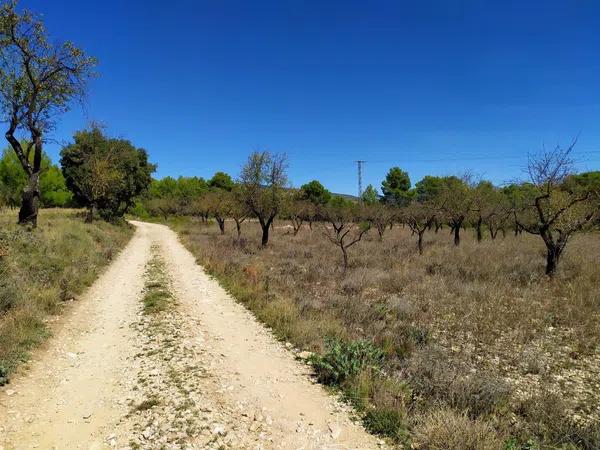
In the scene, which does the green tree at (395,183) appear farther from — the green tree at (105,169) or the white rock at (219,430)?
the white rock at (219,430)

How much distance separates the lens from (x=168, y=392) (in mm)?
5598

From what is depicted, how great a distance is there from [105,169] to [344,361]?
33.3 meters

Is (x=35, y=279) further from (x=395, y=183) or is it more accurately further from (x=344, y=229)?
(x=395, y=183)

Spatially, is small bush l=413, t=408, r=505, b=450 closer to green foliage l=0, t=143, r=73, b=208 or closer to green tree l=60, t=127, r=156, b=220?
green tree l=60, t=127, r=156, b=220

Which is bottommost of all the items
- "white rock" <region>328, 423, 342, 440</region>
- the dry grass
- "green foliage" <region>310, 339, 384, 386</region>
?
"white rock" <region>328, 423, 342, 440</region>

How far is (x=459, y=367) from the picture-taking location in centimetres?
684

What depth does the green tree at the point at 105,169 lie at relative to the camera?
33.6 meters

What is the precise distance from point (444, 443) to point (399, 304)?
7.21m

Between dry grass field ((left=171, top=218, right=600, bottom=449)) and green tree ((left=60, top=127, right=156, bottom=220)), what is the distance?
71.7 ft

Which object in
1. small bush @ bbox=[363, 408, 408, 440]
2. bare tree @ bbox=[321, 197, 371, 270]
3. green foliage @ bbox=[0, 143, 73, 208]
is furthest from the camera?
green foliage @ bbox=[0, 143, 73, 208]

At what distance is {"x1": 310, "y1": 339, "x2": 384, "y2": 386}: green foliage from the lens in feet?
20.5

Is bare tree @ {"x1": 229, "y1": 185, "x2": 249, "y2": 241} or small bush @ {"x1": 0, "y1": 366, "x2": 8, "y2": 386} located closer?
small bush @ {"x1": 0, "y1": 366, "x2": 8, "y2": 386}

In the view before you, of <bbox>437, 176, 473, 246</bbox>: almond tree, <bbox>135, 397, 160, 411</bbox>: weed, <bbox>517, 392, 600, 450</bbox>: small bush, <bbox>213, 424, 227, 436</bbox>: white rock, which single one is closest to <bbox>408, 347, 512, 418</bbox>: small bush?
<bbox>517, 392, 600, 450</bbox>: small bush

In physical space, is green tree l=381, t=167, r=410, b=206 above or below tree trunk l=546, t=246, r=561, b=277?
above
